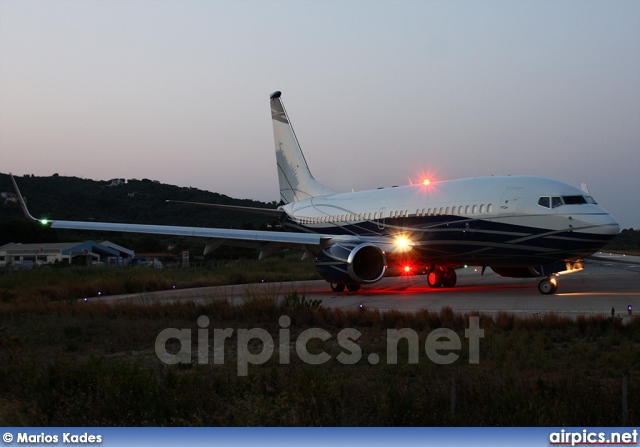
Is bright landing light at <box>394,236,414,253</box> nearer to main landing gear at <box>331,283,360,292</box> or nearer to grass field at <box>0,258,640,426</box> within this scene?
main landing gear at <box>331,283,360,292</box>

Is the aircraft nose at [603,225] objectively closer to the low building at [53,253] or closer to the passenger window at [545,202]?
the passenger window at [545,202]

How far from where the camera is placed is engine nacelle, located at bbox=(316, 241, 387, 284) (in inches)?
879

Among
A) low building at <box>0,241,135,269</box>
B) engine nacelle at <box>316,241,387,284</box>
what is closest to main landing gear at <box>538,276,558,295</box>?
engine nacelle at <box>316,241,387,284</box>

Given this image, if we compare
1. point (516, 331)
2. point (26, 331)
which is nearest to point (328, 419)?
point (516, 331)

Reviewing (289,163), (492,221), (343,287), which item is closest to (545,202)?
(492,221)

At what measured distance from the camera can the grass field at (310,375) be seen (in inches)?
293

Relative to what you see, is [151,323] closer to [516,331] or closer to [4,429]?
[516,331]

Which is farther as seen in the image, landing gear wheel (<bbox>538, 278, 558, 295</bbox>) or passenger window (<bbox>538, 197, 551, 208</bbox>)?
landing gear wheel (<bbox>538, 278, 558, 295</bbox>)

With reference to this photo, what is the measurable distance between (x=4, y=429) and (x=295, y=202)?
25.5 metres

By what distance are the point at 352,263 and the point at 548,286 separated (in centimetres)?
561

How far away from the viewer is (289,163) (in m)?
33.0

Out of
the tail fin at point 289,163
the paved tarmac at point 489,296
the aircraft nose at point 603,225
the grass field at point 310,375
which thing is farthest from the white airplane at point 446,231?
the grass field at point 310,375

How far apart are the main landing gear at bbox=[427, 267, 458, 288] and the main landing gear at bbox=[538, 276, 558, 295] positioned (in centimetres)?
462

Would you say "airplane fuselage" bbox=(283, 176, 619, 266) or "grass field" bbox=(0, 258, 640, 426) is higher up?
"airplane fuselage" bbox=(283, 176, 619, 266)
